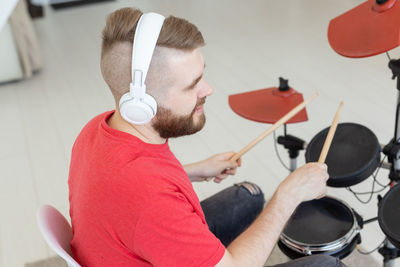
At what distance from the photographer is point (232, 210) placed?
5.26 feet

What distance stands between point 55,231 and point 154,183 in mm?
278

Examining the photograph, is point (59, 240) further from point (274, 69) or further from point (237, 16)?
point (237, 16)

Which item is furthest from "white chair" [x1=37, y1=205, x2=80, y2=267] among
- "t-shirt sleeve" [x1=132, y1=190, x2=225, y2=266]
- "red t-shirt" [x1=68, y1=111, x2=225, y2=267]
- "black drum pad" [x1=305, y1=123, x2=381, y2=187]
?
"black drum pad" [x1=305, y1=123, x2=381, y2=187]

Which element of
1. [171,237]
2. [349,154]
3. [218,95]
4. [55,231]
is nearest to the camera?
[171,237]

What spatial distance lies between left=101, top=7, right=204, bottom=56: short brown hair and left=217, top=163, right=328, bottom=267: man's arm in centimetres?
42

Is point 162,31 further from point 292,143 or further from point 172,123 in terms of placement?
point 292,143

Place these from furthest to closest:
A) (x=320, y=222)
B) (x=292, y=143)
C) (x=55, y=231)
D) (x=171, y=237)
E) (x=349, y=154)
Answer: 1. (x=292, y=143)
2. (x=349, y=154)
3. (x=320, y=222)
4. (x=55, y=231)
5. (x=171, y=237)

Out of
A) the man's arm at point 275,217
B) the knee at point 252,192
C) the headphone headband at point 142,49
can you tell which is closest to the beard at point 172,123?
the headphone headband at point 142,49

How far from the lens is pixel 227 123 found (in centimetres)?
290

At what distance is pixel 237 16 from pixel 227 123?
2050mm

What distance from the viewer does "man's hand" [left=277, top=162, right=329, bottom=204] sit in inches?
49.2

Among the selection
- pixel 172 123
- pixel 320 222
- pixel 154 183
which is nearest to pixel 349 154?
pixel 320 222

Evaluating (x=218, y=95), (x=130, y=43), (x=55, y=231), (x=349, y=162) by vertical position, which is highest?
(x=130, y=43)

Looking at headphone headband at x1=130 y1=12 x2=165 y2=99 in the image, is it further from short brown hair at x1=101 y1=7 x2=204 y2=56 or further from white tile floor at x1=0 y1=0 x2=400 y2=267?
white tile floor at x1=0 y1=0 x2=400 y2=267
